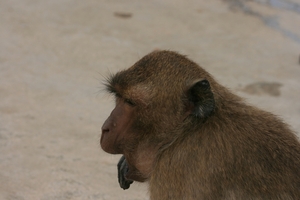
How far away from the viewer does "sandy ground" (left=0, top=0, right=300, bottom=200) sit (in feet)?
12.8

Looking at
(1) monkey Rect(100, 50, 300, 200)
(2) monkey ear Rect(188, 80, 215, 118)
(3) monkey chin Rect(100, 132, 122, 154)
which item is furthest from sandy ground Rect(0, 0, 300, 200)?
(2) monkey ear Rect(188, 80, 215, 118)

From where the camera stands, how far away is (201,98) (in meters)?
2.45

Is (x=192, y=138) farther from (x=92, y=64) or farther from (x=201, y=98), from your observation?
(x=92, y=64)

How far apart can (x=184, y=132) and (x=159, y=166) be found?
0.22 m

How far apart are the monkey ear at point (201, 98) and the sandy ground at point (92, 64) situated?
1452 millimetres

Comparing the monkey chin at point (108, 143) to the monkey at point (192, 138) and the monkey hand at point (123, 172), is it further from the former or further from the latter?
the monkey hand at point (123, 172)

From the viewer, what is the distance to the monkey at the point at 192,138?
238cm

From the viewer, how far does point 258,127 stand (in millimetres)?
2525

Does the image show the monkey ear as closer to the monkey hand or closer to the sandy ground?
the monkey hand

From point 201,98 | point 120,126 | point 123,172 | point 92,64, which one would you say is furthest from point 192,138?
point 92,64

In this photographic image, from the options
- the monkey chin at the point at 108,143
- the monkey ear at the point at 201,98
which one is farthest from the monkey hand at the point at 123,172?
the monkey ear at the point at 201,98

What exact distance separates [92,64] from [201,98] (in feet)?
12.1

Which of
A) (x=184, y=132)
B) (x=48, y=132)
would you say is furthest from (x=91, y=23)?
(x=184, y=132)

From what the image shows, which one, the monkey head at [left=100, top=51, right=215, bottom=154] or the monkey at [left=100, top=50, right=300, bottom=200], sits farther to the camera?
the monkey head at [left=100, top=51, right=215, bottom=154]
